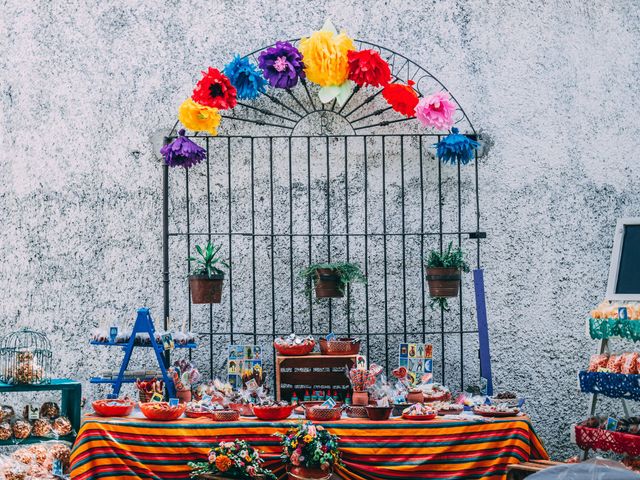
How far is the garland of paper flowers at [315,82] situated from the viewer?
5.88 m

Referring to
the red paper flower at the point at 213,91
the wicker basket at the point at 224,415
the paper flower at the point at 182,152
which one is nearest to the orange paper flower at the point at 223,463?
the wicker basket at the point at 224,415

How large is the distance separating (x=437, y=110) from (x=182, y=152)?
1767 millimetres

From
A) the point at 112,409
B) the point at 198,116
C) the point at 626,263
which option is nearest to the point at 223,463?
the point at 112,409

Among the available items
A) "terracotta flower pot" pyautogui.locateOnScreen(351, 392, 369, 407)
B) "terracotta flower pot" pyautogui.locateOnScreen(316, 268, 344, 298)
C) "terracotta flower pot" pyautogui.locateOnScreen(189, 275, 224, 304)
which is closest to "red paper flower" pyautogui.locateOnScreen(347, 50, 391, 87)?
"terracotta flower pot" pyautogui.locateOnScreen(316, 268, 344, 298)

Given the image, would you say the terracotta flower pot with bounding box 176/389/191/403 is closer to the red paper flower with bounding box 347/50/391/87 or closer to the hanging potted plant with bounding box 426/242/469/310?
the hanging potted plant with bounding box 426/242/469/310

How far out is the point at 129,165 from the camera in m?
6.34

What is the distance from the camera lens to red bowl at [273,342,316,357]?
5715 mm

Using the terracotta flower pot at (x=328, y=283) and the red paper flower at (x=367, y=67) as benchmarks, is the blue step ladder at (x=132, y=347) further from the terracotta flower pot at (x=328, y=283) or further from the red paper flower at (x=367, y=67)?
the red paper flower at (x=367, y=67)

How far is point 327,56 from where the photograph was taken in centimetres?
586

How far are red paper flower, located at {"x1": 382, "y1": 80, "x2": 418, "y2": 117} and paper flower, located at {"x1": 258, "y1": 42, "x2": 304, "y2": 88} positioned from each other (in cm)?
62

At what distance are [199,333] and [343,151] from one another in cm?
168

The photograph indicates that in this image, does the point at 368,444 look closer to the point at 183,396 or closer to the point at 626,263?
the point at 183,396

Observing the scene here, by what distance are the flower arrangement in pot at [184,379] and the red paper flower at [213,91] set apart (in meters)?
1.78

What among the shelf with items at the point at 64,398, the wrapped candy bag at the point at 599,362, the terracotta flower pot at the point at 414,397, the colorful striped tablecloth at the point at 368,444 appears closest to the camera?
the colorful striped tablecloth at the point at 368,444
